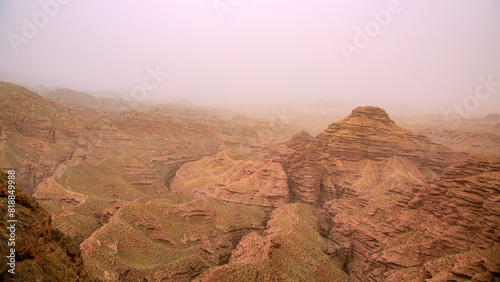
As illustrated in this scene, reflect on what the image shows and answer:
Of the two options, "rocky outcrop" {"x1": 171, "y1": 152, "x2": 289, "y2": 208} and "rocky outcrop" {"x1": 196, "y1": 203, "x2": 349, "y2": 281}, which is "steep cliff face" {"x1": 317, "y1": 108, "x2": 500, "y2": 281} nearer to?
"rocky outcrop" {"x1": 196, "y1": 203, "x2": 349, "y2": 281}

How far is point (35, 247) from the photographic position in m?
9.67

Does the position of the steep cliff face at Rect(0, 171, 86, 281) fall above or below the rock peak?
below

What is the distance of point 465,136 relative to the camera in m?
91.7

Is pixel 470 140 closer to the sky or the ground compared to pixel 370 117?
closer to the ground

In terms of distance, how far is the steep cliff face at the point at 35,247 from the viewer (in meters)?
8.59

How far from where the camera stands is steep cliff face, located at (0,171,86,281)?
8594 mm

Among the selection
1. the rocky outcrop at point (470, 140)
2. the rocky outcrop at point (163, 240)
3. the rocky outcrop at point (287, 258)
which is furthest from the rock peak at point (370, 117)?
the rocky outcrop at point (470, 140)

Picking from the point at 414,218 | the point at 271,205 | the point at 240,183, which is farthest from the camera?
the point at 240,183

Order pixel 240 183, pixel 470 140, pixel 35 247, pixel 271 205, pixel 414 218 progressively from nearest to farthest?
pixel 35 247, pixel 414 218, pixel 271 205, pixel 240 183, pixel 470 140

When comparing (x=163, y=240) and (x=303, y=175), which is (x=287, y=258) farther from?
(x=303, y=175)

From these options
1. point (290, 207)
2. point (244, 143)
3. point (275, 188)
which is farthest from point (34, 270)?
point (244, 143)

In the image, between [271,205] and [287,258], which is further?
[271,205]

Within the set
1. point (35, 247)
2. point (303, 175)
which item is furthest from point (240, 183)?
point (35, 247)

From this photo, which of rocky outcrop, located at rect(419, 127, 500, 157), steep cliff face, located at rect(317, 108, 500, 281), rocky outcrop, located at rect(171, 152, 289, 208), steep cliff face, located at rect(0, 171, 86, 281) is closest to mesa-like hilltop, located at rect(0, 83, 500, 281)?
steep cliff face, located at rect(317, 108, 500, 281)
